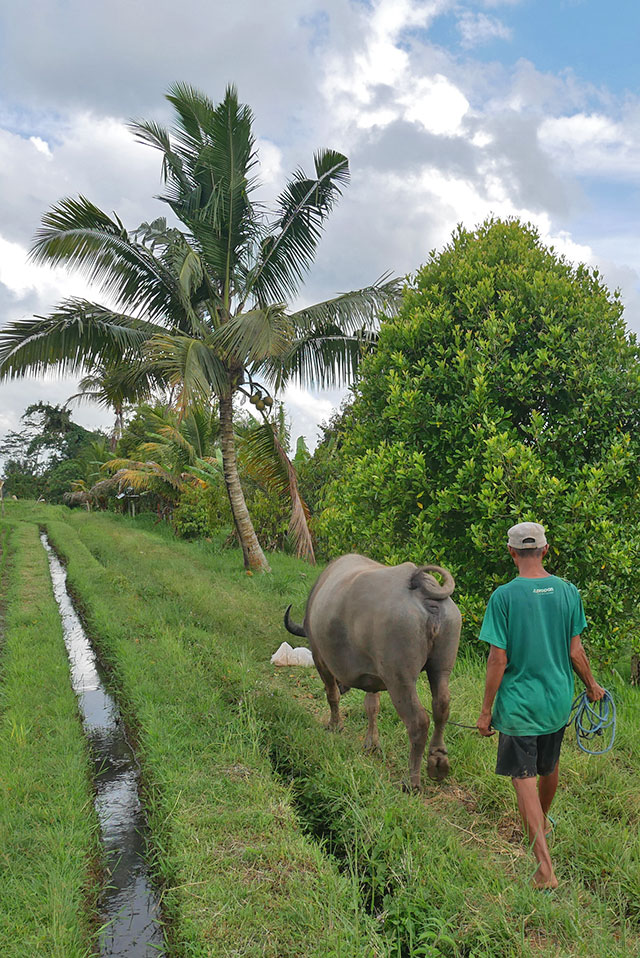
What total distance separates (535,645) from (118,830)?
260 cm

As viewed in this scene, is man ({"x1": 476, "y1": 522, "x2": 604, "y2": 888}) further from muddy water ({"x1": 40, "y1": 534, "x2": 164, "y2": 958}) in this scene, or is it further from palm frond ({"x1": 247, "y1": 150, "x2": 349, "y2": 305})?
palm frond ({"x1": 247, "y1": 150, "x2": 349, "y2": 305})

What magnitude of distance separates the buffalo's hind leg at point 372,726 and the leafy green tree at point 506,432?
1495 millimetres

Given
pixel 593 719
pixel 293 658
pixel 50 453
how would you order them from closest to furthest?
pixel 593 719
pixel 293 658
pixel 50 453

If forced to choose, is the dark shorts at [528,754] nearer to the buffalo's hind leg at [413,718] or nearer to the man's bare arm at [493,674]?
the man's bare arm at [493,674]

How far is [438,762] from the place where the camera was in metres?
3.50

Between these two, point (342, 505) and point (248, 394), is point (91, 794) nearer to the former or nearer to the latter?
point (342, 505)

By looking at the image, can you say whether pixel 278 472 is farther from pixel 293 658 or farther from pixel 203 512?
pixel 293 658

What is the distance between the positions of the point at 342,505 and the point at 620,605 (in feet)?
9.27

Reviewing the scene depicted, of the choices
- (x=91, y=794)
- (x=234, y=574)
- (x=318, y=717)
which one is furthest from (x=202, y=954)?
(x=234, y=574)

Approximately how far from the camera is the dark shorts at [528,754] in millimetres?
2793

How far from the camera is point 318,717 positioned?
4875 mm

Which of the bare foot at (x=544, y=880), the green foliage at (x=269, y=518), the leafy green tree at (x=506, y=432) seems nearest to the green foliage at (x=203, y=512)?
the green foliage at (x=269, y=518)

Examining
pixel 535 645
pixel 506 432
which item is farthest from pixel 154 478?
pixel 535 645

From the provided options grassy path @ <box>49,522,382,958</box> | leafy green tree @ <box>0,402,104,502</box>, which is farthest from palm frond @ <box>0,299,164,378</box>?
leafy green tree @ <box>0,402,104,502</box>
